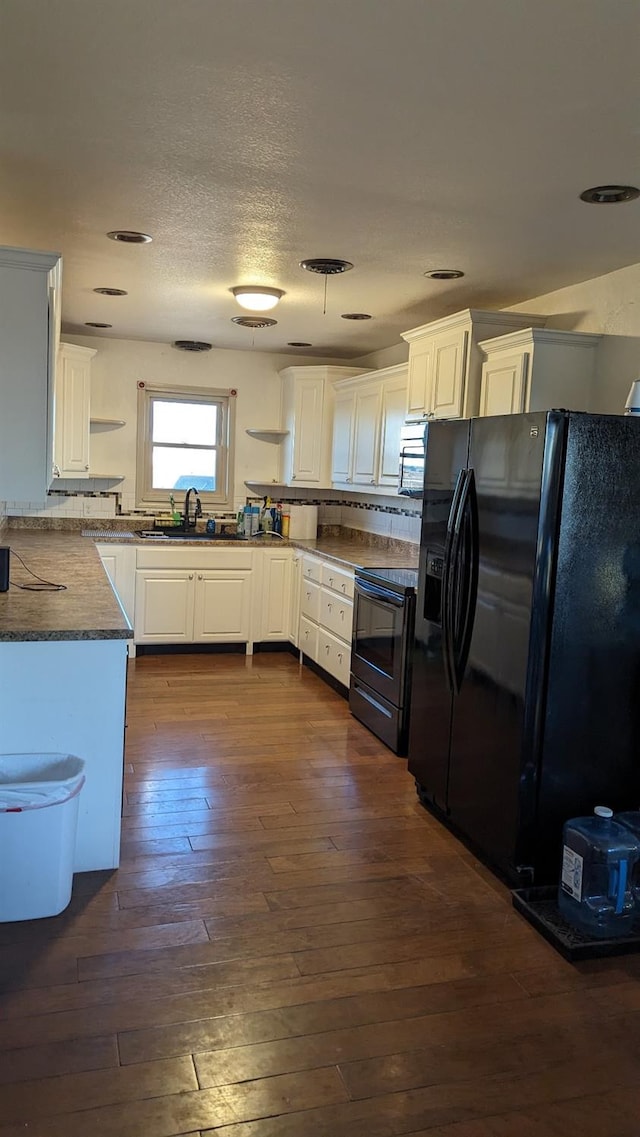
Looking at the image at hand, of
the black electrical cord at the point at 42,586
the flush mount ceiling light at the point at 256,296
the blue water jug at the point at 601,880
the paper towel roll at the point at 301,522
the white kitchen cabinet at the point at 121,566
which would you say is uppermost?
the flush mount ceiling light at the point at 256,296

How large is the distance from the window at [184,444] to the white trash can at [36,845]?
14.2 feet

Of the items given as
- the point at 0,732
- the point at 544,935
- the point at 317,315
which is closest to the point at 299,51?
the point at 0,732

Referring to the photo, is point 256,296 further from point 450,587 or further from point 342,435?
point 450,587

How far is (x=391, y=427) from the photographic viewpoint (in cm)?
523

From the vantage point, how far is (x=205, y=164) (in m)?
2.66

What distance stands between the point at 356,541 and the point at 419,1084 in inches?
190

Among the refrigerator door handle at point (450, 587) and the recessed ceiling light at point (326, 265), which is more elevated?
the recessed ceiling light at point (326, 265)

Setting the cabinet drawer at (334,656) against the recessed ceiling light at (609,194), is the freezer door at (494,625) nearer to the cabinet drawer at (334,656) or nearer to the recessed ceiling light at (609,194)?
the recessed ceiling light at (609,194)

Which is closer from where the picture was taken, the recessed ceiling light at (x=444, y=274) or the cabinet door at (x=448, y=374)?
the recessed ceiling light at (x=444, y=274)

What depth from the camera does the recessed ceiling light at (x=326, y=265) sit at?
147 inches

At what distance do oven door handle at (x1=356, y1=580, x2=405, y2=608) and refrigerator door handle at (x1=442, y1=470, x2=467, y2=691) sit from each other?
0.81 m

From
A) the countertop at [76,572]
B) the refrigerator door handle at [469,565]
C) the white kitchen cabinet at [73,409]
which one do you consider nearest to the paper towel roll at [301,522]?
the countertop at [76,572]

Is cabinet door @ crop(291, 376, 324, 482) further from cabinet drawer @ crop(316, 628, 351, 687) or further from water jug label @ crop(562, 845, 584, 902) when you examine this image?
water jug label @ crop(562, 845, 584, 902)

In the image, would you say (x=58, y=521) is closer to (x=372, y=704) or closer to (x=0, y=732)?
(x=372, y=704)
